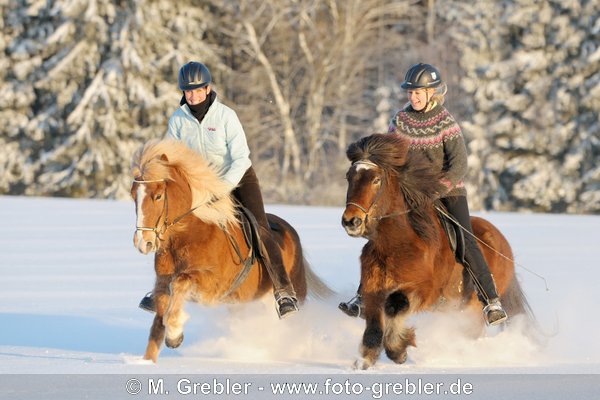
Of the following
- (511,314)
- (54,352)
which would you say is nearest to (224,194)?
(54,352)

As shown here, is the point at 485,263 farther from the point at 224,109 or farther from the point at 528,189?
the point at 528,189

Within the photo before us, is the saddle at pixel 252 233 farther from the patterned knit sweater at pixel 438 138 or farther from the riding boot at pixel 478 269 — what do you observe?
the riding boot at pixel 478 269

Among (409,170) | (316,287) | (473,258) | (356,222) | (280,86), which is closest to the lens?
(356,222)

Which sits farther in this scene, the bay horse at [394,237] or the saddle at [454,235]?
the saddle at [454,235]

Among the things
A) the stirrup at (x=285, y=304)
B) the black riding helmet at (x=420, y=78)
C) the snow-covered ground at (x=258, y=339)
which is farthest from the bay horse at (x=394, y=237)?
the stirrup at (x=285, y=304)

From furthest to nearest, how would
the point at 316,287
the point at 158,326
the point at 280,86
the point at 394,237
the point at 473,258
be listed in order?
the point at 280,86, the point at 316,287, the point at 473,258, the point at 158,326, the point at 394,237

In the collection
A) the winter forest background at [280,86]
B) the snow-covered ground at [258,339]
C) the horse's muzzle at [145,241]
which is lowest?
the winter forest background at [280,86]

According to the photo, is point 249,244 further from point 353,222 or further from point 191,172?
point 353,222

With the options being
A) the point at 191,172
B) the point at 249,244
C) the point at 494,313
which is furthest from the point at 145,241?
the point at 494,313

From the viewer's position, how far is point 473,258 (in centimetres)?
907

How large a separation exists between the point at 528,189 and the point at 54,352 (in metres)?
30.4

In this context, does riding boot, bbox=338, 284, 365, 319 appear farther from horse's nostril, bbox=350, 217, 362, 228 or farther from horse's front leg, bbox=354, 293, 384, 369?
horse's nostril, bbox=350, 217, 362, 228

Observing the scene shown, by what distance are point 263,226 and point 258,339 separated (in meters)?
1.00

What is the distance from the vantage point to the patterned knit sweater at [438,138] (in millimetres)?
9102
